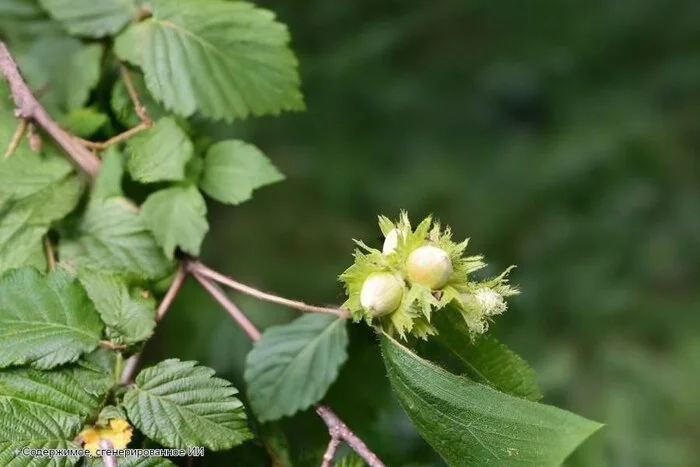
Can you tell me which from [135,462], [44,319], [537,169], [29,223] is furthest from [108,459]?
[537,169]

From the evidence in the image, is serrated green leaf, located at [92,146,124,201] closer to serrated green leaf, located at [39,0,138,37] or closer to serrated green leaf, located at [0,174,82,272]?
serrated green leaf, located at [0,174,82,272]

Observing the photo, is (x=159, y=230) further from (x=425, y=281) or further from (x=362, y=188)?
(x=362, y=188)

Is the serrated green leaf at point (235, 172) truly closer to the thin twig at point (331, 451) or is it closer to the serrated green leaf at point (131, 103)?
the serrated green leaf at point (131, 103)

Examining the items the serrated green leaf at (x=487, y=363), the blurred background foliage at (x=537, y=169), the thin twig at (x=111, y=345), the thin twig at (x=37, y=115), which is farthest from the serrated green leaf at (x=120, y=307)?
the blurred background foliage at (x=537, y=169)

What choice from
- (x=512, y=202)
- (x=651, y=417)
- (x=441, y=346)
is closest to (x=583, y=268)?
(x=512, y=202)

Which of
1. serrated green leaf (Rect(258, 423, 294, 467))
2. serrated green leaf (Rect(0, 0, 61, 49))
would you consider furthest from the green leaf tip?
serrated green leaf (Rect(0, 0, 61, 49))

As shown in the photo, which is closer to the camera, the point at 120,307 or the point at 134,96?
the point at 120,307

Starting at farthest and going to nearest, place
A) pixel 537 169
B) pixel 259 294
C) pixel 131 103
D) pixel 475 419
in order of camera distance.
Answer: pixel 537 169, pixel 131 103, pixel 259 294, pixel 475 419

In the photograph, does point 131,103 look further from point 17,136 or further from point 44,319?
point 44,319
